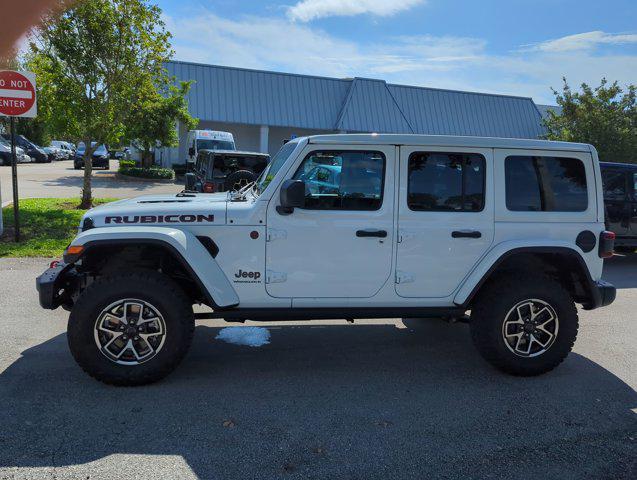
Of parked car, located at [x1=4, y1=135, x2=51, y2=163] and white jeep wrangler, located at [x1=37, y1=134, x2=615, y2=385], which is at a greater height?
parked car, located at [x1=4, y1=135, x2=51, y2=163]

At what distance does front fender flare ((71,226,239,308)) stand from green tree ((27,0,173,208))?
9176 millimetres

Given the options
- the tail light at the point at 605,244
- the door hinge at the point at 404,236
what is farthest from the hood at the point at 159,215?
the tail light at the point at 605,244

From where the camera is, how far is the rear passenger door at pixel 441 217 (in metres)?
4.31

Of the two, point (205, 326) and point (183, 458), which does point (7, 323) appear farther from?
point (183, 458)

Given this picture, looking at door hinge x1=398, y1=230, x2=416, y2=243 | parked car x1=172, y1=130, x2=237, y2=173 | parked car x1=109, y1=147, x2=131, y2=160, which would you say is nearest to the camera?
A: door hinge x1=398, y1=230, x2=416, y2=243

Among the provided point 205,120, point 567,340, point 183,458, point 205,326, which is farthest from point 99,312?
point 205,120

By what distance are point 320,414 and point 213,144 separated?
66.2 ft

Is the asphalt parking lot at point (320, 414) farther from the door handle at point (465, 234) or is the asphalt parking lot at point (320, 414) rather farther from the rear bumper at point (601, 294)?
the door handle at point (465, 234)

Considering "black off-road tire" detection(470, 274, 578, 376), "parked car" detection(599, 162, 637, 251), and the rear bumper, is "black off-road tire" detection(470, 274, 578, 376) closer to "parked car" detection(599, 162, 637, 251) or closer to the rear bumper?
the rear bumper

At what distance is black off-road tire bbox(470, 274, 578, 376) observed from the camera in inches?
172

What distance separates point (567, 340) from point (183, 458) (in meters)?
3.22

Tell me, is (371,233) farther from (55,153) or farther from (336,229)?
(55,153)

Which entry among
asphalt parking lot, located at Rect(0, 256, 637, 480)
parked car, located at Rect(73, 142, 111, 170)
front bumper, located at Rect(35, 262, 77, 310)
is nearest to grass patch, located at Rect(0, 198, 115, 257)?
asphalt parking lot, located at Rect(0, 256, 637, 480)

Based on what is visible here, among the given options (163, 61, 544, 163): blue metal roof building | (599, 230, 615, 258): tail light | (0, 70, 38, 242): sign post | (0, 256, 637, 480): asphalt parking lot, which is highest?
(163, 61, 544, 163): blue metal roof building
